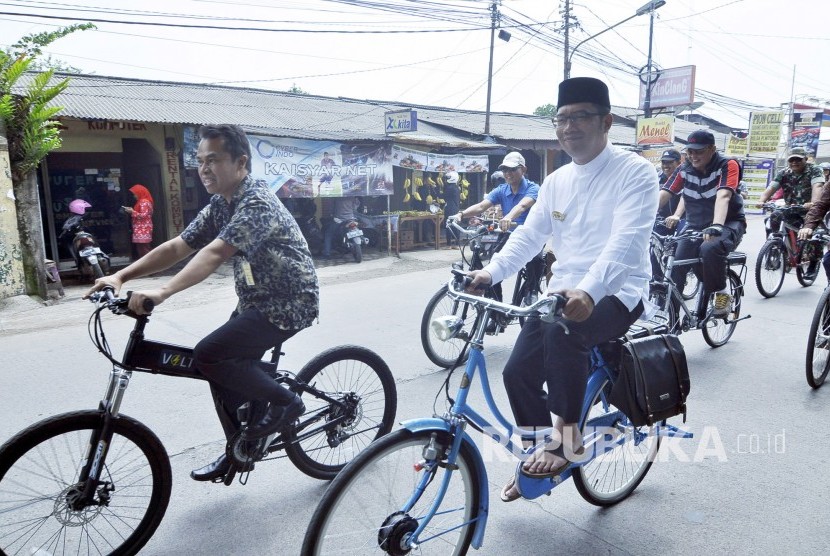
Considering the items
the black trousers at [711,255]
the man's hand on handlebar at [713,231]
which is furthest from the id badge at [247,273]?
the black trousers at [711,255]

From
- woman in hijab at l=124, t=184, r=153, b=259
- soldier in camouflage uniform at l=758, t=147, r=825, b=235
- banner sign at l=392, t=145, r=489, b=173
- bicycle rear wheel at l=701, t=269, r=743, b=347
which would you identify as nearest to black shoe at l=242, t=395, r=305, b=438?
bicycle rear wheel at l=701, t=269, r=743, b=347

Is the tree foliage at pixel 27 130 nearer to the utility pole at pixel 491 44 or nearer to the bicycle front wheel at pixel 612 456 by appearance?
the bicycle front wheel at pixel 612 456

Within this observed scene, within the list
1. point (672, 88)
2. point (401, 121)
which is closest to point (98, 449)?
point (401, 121)

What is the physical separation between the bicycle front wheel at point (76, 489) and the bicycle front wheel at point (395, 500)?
90 centimetres

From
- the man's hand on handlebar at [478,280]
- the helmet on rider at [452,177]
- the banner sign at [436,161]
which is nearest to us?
the man's hand on handlebar at [478,280]

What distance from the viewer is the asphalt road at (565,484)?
2678 mm

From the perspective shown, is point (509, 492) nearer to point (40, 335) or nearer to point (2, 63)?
point (40, 335)

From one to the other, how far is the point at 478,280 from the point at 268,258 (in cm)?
91

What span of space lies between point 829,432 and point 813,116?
24.6 meters

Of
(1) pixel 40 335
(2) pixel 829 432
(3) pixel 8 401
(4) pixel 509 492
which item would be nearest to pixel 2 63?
(1) pixel 40 335

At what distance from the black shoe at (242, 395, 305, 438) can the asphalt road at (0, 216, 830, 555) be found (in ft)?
1.47

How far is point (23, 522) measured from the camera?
250 centimetres

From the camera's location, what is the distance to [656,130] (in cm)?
2136

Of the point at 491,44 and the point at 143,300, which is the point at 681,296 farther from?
the point at 491,44
